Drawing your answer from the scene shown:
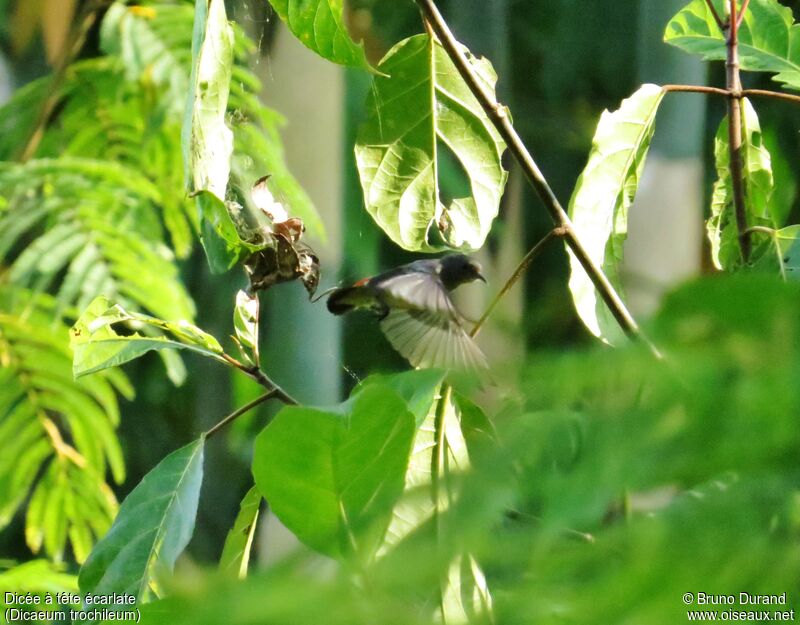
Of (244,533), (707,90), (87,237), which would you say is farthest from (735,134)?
(87,237)

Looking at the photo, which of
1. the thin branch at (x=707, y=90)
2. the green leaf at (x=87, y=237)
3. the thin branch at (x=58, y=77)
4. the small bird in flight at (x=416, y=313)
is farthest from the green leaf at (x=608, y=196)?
Result: the thin branch at (x=58, y=77)

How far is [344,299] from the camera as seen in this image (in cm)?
76

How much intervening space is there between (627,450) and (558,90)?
2.19 m

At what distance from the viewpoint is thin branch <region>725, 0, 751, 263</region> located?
527 millimetres

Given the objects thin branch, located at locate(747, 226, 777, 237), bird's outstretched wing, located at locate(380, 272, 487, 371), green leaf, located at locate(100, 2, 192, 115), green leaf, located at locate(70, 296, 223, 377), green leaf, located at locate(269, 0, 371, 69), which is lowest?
bird's outstretched wing, located at locate(380, 272, 487, 371)

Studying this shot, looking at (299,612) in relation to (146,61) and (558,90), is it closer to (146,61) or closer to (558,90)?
(146,61)

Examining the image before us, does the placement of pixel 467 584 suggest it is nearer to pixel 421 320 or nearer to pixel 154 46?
pixel 421 320

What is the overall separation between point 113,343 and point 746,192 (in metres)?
0.42

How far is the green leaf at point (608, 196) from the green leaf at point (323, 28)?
157 millimetres

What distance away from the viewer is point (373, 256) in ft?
5.75

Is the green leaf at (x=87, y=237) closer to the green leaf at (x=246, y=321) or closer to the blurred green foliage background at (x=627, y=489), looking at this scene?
the green leaf at (x=246, y=321)

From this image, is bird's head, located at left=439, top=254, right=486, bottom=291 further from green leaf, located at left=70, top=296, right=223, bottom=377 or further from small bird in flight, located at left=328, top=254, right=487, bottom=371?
green leaf, located at left=70, top=296, right=223, bottom=377

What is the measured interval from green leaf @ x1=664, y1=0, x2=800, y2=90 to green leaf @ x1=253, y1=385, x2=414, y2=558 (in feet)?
1.43

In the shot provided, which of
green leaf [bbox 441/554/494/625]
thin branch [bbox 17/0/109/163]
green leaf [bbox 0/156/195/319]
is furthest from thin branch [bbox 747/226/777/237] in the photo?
thin branch [bbox 17/0/109/163]
